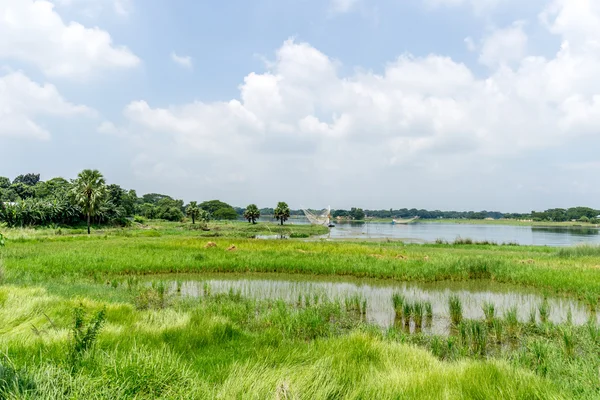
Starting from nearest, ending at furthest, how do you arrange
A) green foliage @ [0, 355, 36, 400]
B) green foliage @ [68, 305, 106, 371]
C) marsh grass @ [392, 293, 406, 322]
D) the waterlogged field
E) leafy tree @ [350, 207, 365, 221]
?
green foliage @ [0, 355, 36, 400] < the waterlogged field < green foliage @ [68, 305, 106, 371] < marsh grass @ [392, 293, 406, 322] < leafy tree @ [350, 207, 365, 221]

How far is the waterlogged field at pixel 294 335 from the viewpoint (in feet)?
11.0

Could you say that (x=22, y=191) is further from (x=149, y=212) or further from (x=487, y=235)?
(x=487, y=235)

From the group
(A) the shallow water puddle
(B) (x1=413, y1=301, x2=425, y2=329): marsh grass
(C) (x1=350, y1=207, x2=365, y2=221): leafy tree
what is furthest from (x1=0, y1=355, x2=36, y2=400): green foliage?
(C) (x1=350, y1=207, x2=365, y2=221): leafy tree

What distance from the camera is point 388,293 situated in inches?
469

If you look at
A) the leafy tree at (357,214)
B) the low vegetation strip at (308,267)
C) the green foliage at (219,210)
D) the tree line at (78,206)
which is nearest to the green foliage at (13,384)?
the low vegetation strip at (308,267)

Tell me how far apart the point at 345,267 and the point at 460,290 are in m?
5.26

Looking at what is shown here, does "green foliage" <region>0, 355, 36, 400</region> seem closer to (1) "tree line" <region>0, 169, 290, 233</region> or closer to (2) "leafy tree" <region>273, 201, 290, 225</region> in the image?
(1) "tree line" <region>0, 169, 290, 233</region>

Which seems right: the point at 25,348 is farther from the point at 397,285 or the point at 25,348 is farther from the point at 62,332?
the point at 397,285

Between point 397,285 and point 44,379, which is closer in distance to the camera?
point 44,379

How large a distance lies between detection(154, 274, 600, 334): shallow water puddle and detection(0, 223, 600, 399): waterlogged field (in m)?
0.09

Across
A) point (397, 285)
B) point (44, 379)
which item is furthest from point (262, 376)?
point (397, 285)

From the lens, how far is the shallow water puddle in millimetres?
9188

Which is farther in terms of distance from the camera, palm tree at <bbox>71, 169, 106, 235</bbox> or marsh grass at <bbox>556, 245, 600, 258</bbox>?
A: palm tree at <bbox>71, 169, 106, 235</bbox>

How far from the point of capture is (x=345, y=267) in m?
16.1
